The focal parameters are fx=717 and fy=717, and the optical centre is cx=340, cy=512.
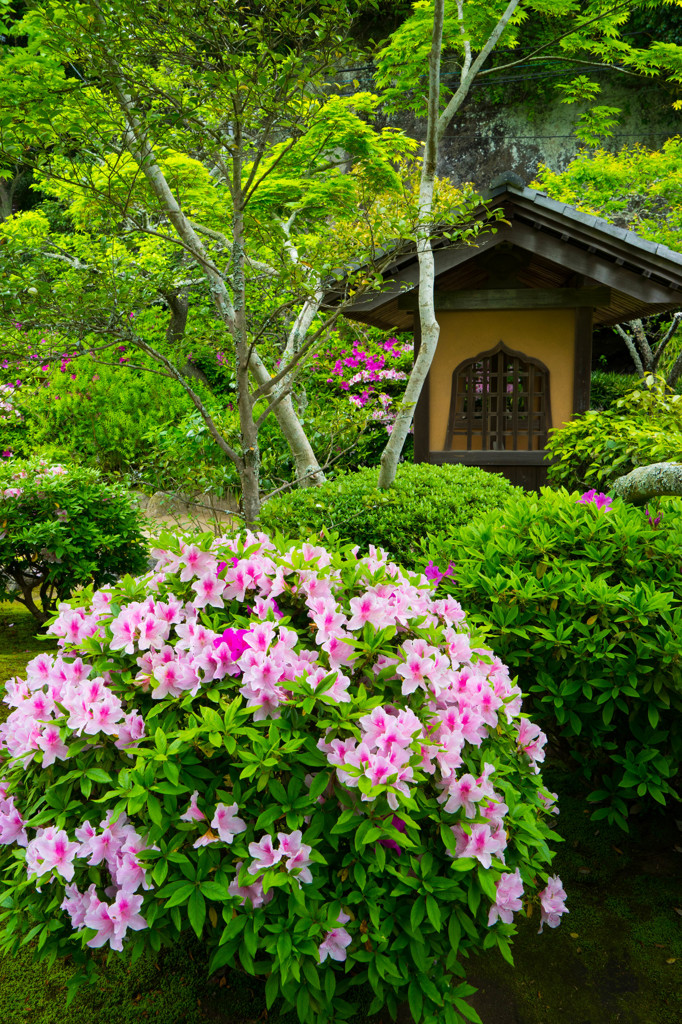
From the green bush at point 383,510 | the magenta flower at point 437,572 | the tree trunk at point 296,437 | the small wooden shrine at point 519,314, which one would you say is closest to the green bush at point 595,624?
the magenta flower at point 437,572

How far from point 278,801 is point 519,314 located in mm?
7090

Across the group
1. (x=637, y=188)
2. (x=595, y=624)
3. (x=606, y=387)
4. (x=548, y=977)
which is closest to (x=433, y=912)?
(x=548, y=977)

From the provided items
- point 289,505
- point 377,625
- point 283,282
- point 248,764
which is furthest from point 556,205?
point 248,764

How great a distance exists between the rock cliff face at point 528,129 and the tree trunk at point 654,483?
18.4 meters

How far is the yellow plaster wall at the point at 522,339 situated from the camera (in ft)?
25.7

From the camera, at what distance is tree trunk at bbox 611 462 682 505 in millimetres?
3363

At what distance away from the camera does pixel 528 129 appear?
20125 mm

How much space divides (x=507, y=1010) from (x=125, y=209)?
4.14m

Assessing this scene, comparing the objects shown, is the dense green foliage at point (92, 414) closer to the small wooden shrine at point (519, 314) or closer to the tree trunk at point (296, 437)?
the small wooden shrine at point (519, 314)

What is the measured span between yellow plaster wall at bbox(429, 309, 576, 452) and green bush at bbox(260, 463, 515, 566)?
2.60 metres

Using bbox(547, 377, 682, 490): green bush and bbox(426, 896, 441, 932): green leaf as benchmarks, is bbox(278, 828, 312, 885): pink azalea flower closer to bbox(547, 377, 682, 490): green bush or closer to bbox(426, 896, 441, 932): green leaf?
bbox(426, 896, 441, 932): green leaf

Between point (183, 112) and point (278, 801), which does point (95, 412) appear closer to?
point (183, 112)

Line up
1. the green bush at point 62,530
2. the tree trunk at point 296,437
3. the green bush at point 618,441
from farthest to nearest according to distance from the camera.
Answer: the tree trunk at point 296,437 < the green bush at point 618,441 < the green bush at point 62,530

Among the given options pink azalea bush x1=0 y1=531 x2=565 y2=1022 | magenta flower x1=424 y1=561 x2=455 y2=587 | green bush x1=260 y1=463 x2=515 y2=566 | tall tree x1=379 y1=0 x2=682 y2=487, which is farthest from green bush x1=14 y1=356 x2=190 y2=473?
pink azalea bush x1=0 y1=531 x2=565 y2=1022
